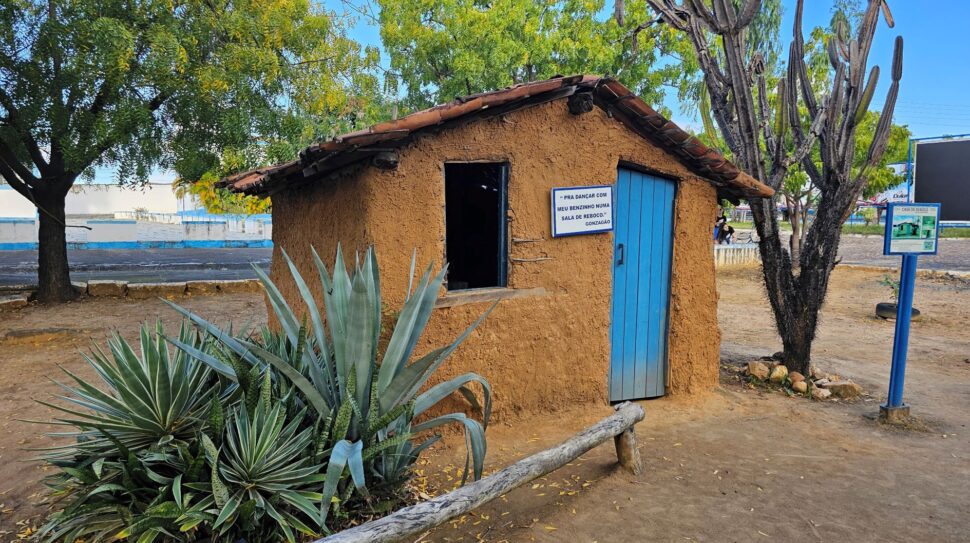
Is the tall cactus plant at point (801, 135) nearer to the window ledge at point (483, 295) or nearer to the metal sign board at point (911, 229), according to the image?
the metal sign board at point (911, 229)

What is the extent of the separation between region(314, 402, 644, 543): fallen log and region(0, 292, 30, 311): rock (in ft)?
34.6

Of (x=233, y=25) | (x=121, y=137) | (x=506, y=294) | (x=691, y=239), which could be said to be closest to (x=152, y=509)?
(x=506, y=294)

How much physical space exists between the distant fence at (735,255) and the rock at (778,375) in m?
13.6

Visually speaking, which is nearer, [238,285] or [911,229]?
[911,229]

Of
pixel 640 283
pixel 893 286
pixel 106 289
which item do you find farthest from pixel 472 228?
pixel 893 286

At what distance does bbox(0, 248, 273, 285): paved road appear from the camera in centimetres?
1565

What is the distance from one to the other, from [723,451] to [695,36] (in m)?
4.43

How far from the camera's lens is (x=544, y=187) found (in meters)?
5.19

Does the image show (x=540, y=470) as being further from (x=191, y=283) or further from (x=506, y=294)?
(x=191, y=283)

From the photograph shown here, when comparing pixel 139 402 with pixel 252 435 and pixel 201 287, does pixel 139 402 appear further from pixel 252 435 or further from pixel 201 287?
pixel 201 287

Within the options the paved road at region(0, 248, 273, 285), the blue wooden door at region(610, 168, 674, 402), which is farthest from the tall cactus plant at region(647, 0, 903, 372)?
the paved road at region(0, 248, 273, 285)

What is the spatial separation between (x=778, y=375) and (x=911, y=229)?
2.06 meters

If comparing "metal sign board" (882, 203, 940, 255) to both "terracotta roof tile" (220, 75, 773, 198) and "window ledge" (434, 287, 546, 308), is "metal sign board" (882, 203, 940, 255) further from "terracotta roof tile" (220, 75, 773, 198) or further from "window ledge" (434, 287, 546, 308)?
"window ledge" (434, 287, 546, 308)

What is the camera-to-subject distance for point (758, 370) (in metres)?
6.83
